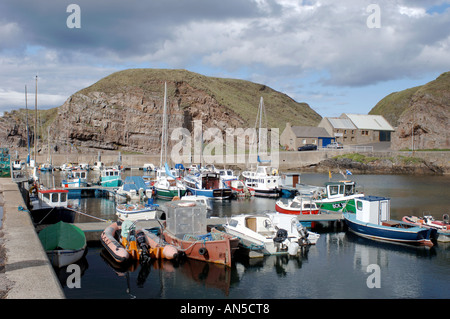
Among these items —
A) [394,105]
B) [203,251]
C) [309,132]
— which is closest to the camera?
[203,251]

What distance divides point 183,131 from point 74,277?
90.0 m

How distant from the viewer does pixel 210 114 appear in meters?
112

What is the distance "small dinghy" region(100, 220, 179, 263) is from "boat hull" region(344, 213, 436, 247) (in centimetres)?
1250

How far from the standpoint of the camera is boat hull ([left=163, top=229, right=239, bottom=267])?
19391 millimetres

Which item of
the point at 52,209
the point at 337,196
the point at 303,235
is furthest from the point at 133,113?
the point at 303,235

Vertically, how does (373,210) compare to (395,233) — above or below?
above

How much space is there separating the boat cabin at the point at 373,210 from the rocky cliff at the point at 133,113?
82.8 metres

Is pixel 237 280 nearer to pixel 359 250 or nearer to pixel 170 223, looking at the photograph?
pixel 170 223

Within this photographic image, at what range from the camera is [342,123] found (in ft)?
329

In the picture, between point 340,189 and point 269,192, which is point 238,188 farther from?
point 340,189

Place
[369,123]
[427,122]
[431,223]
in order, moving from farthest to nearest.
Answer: [369,123] < [427,122] < [431,223]

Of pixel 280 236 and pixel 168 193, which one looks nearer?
pixel 280 236

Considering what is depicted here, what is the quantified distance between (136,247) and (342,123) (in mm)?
88306

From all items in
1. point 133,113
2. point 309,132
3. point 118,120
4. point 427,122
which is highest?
point 133,113
